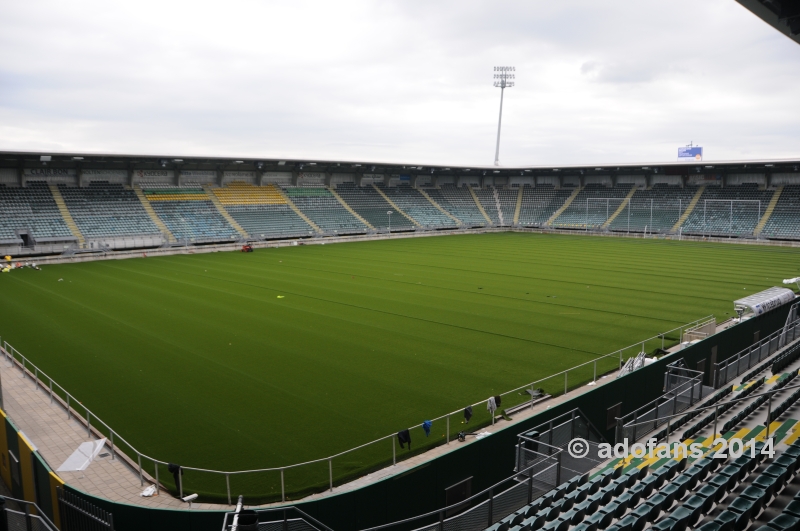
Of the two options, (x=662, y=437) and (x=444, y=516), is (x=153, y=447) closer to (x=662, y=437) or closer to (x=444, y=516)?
(x=444, y=516)

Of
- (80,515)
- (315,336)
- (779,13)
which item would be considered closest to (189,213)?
(315,336)

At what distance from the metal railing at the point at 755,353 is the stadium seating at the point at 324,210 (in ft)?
149

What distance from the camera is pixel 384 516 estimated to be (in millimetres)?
8102

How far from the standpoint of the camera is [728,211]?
200 feet

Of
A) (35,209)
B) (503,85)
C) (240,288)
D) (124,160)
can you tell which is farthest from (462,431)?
(503,85)

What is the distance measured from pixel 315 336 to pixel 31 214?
36901 millimetres

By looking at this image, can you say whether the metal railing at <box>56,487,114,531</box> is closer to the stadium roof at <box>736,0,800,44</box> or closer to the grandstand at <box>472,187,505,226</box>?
the stadium roof at <box>736,0,800,44</box>

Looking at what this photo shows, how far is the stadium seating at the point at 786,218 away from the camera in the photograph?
177 ft

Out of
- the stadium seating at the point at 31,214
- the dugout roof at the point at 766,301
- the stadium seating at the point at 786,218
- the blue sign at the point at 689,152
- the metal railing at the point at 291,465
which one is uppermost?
the blue sign at the point at 689,152

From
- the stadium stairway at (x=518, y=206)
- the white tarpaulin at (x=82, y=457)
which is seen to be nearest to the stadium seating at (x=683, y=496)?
the white tarpaulin at (x=82, y=457)

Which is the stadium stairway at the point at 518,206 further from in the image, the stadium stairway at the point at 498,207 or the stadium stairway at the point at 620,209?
the stadium stairway at the point at 620,209

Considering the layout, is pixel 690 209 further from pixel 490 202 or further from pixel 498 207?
pixel 490 202

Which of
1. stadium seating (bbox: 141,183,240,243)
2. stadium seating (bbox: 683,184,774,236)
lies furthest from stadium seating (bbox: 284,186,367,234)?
stadium seating (bbox: 683,184,774,236)

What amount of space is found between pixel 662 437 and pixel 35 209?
49040mm
